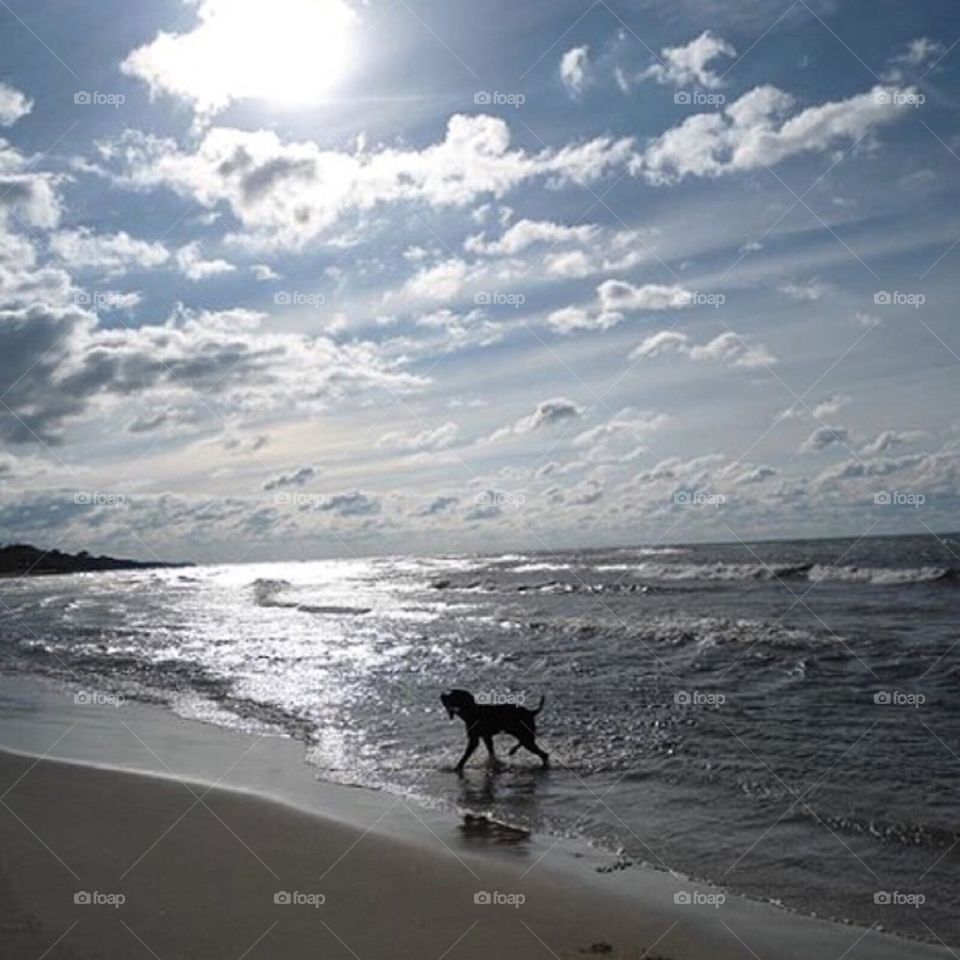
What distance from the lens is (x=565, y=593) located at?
35.9m

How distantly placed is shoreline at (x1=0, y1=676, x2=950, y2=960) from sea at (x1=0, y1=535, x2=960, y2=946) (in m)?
0.38

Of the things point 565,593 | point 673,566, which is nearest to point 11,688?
point 565,593

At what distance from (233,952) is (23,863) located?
2.02 m

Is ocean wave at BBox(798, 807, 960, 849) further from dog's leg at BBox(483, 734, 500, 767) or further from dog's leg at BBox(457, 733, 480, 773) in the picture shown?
dog's leg at BBox(457, 733, 480, 773)

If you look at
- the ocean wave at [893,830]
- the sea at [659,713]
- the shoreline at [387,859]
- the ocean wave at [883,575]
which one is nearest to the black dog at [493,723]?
the sea at [659,713]

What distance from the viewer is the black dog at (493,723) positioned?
1010 centimetres

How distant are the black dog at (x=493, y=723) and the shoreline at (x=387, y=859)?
5.48ft

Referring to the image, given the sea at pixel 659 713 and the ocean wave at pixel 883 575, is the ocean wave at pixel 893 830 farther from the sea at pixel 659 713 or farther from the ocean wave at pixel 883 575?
the ocean wave at pixel 883 575

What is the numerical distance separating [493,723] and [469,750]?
388 mm

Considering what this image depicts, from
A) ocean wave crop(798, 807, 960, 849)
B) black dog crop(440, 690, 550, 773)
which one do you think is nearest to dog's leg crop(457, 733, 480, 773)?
black dog crop(440, 690, 550, 773)

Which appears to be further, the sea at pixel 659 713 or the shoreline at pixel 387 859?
the sea at pixel 659 713

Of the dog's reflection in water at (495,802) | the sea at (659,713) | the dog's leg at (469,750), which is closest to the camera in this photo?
the sea at (659,713)

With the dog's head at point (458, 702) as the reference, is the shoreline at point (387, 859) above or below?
below

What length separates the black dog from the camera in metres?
10.1
